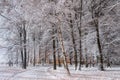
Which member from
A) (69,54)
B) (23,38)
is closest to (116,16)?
(69,54)

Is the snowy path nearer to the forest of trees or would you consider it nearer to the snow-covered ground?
the snow-covered ground

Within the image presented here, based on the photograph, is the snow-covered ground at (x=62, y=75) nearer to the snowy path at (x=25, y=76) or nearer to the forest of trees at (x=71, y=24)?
the snowy path at (x=25, y=76)

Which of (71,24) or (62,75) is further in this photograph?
(71,24)

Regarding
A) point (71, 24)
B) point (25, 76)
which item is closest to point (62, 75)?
point (25, 76)

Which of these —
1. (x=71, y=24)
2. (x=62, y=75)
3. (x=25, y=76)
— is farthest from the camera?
(x=71, y=24)

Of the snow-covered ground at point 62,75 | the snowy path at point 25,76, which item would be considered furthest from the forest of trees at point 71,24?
the snowy path at point 25,76

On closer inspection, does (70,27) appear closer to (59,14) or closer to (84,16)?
(84,16)

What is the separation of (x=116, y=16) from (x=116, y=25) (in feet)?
5.58

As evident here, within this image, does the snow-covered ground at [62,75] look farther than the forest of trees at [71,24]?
No

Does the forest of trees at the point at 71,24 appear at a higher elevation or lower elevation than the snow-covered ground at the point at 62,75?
higher

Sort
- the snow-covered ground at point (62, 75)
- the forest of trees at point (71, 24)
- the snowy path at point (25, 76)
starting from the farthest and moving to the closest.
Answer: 1. the forest of trees at point (71, 24)
2. the snowy path at point (25, 76)
3. the snow-covered ground at point (62, 75)

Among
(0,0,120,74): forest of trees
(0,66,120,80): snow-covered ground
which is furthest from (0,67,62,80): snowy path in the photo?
(0,0,120,74): forest of trees

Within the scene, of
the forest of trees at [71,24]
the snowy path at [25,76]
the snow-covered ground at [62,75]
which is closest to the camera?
the snow-covered ground at [62,75]

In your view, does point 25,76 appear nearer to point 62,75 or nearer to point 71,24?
point 62,75
